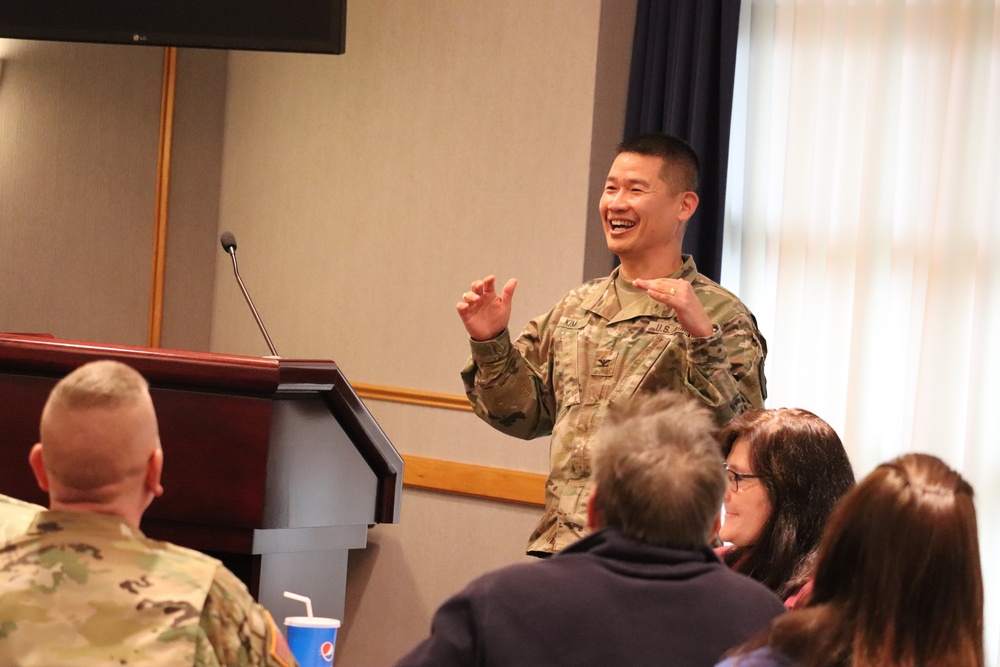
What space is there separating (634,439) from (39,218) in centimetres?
371

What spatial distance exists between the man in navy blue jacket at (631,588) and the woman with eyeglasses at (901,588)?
70 mm

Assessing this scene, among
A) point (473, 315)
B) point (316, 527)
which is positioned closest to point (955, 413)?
point (473, 315)

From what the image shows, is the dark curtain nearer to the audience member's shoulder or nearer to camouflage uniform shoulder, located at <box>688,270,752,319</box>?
camouflage uniform shoulder, located at <box>688,270,752,319</box>

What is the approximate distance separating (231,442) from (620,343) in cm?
91

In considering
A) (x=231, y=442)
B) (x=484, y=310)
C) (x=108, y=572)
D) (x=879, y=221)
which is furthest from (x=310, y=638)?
(x=879, y=221)

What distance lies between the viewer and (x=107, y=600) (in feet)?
4.59

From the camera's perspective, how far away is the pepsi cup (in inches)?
94.2

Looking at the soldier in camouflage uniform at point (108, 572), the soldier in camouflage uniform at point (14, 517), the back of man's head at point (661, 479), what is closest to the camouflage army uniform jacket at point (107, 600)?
the soldier in camouflage uniform at point (108, 572)

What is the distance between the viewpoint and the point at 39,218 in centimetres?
453

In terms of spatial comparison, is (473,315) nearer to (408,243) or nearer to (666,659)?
(666,659)

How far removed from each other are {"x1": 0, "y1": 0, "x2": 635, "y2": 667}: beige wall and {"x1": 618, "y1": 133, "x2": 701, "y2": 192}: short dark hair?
1.25m

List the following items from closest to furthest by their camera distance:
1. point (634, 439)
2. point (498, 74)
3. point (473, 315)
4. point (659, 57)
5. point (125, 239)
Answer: point (634, 439)
point (473, 315)
point (659, 57)
point (498, 74)
point (125, 239)

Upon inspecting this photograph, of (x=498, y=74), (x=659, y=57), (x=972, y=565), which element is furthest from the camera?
(x=498, y=74)

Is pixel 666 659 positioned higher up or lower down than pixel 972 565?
lower down
